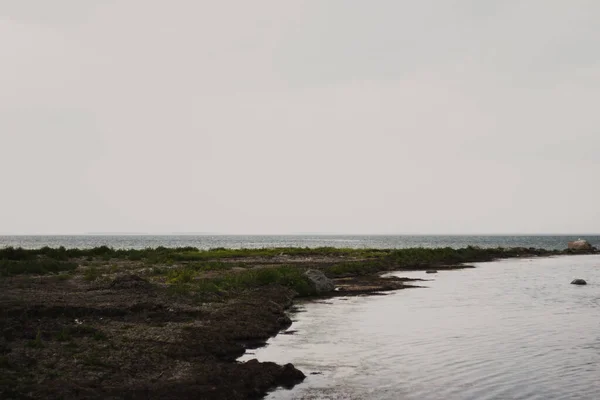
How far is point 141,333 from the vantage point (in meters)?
22.7

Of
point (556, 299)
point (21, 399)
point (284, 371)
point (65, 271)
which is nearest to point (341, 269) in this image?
point (556, 299)

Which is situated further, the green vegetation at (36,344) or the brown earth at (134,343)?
the green vegetation at (36,344)

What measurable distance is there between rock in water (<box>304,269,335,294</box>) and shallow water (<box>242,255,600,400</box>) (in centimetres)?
430

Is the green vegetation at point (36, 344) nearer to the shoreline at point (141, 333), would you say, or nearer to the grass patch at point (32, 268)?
the shoreline at point (141, 333)

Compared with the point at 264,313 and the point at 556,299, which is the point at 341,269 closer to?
the point at 556,299

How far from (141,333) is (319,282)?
2535 cm

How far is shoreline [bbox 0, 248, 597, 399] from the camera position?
15.9 m

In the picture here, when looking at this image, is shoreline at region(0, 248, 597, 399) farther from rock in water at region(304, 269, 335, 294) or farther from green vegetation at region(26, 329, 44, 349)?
rock in water at region(304, 269, 335, 294)

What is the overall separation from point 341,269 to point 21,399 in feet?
165

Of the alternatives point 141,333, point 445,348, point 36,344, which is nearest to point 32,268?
point 141,333

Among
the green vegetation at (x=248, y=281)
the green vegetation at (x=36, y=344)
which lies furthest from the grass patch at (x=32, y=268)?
the green vegetation at (x=36, y=344)

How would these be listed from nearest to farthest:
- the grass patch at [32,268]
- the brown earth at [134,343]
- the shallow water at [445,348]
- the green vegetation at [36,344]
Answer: the brown earth at [134,343]
the shallow water at [445,348]
the green vegetation at [36,344]
the grass patch at [32,268]

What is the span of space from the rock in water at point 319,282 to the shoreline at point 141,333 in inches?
36.2

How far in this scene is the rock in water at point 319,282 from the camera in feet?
151
